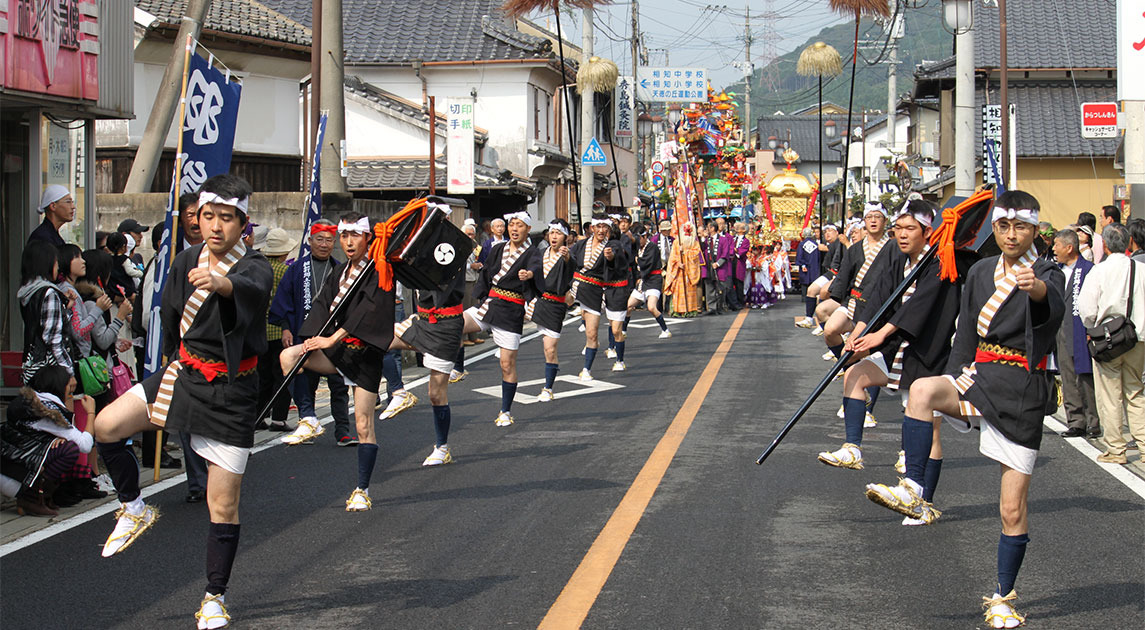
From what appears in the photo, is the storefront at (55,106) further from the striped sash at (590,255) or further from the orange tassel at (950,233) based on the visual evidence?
the orange tassel at (950,233)

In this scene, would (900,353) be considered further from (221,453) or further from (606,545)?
(221,453)

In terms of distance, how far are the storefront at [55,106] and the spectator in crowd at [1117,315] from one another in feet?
28.1

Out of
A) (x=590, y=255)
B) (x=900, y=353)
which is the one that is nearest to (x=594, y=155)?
(x=590, y=255)

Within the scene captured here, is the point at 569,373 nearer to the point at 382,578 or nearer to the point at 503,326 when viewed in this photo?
the point at 503,326

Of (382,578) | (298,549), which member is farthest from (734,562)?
(298,549)

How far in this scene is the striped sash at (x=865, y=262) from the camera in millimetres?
9422

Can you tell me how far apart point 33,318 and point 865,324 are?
5403 millimetres

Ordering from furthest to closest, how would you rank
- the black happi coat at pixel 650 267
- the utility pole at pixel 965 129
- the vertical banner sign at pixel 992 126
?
the vertical banner sign at pixel 992 126
the black happi coat at pixel 650 267
the utility pole at pixel 965 129

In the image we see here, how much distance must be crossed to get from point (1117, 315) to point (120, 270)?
8.46 metres

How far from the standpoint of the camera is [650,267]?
21.3 meters

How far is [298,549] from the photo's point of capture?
6691 mm

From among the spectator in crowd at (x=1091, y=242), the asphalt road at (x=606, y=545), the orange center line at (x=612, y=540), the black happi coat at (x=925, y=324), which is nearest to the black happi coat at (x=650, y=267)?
the orange center line at (x=612, y=540)

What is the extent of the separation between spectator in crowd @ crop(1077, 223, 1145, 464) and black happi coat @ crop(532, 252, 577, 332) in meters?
5.26

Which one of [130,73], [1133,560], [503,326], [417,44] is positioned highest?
[417,44]
